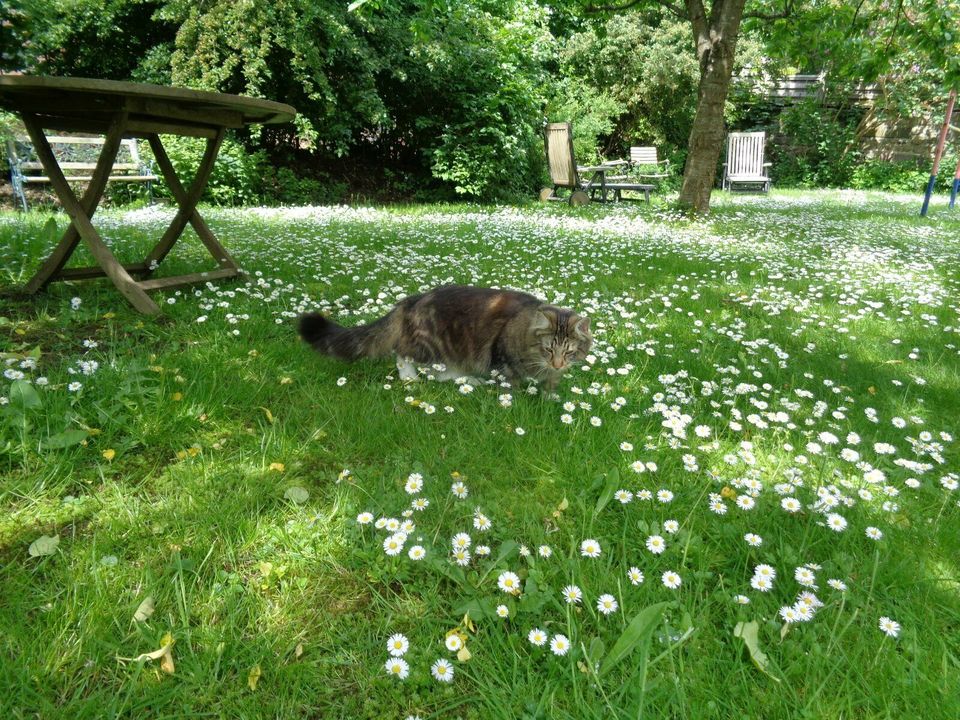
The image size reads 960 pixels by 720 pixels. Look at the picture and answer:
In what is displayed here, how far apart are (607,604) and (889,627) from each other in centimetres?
80

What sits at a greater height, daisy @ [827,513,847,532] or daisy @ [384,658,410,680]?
daisy @ [384,658,410,680]

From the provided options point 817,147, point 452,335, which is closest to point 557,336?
point 452,335

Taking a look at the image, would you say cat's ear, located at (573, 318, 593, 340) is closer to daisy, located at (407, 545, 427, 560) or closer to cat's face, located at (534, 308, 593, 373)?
cat's face, located at (534, 308, 593, 373)

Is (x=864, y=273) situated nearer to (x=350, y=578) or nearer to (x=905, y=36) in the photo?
(x=905, y=36)

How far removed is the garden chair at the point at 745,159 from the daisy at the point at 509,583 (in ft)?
65.6

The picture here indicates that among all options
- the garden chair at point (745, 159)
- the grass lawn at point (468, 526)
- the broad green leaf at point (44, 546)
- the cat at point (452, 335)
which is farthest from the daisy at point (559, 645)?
the garden chair at point (745, 159)

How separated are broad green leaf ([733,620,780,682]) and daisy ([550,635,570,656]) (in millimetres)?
485

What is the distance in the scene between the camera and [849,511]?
81.9 inches

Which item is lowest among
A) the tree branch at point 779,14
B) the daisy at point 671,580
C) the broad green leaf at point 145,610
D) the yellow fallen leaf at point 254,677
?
the daisy at point 671,580

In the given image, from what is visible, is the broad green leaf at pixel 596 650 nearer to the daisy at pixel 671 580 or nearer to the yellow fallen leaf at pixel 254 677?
the daisy at pixel 671 580

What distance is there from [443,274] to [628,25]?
18.8 meters

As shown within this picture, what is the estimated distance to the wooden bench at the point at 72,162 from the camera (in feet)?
33.2

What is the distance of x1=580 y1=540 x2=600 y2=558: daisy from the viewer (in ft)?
6.01

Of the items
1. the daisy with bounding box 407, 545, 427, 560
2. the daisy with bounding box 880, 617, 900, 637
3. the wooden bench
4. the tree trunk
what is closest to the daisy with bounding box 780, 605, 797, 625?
the daisy with bounding box 880, 617, 900, 637
